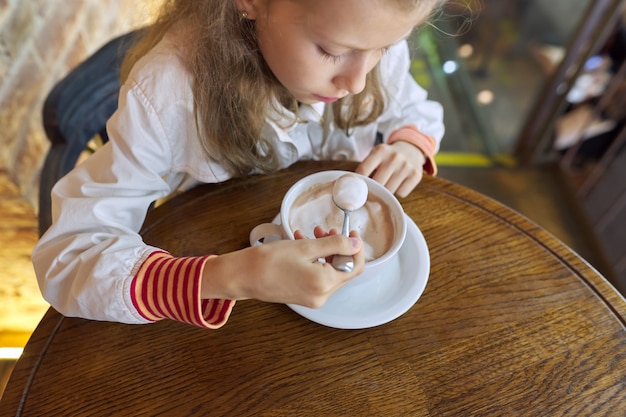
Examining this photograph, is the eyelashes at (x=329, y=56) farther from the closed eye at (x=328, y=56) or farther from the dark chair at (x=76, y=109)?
the dark chair at (x=76, y=109)

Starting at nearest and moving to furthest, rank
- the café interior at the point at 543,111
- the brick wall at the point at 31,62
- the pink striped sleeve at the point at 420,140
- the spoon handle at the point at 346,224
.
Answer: the spoon handle at the point at 346,224 < the pink striped sleeve at the point at 420,140 < the brick wall at the point at 31,62 < the café interior at the point at 543,111

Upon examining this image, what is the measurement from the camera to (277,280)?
66cm

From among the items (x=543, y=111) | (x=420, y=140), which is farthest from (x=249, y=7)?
(x=543, y=111)

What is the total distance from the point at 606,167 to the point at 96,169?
2.06 metres

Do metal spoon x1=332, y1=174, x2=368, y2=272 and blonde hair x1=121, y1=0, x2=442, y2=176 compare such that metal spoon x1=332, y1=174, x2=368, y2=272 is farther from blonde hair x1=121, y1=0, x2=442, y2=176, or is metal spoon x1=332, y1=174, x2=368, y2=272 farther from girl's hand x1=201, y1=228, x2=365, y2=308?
blonde hair x1=121, y1=0, x2=442, y2=176

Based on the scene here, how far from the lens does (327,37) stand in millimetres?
664

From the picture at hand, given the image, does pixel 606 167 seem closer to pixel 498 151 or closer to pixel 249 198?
pixel 498 151

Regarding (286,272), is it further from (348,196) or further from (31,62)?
(31,62)

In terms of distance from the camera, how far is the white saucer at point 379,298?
729mm

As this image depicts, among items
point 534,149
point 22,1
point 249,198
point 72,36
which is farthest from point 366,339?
point 534,149

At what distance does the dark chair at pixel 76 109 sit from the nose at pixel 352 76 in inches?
20.1

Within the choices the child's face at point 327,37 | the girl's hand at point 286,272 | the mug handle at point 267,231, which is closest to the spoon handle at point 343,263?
the girl's hand at point 286,272

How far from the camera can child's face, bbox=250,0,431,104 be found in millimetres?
637

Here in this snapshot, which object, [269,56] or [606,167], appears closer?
[269,56]
